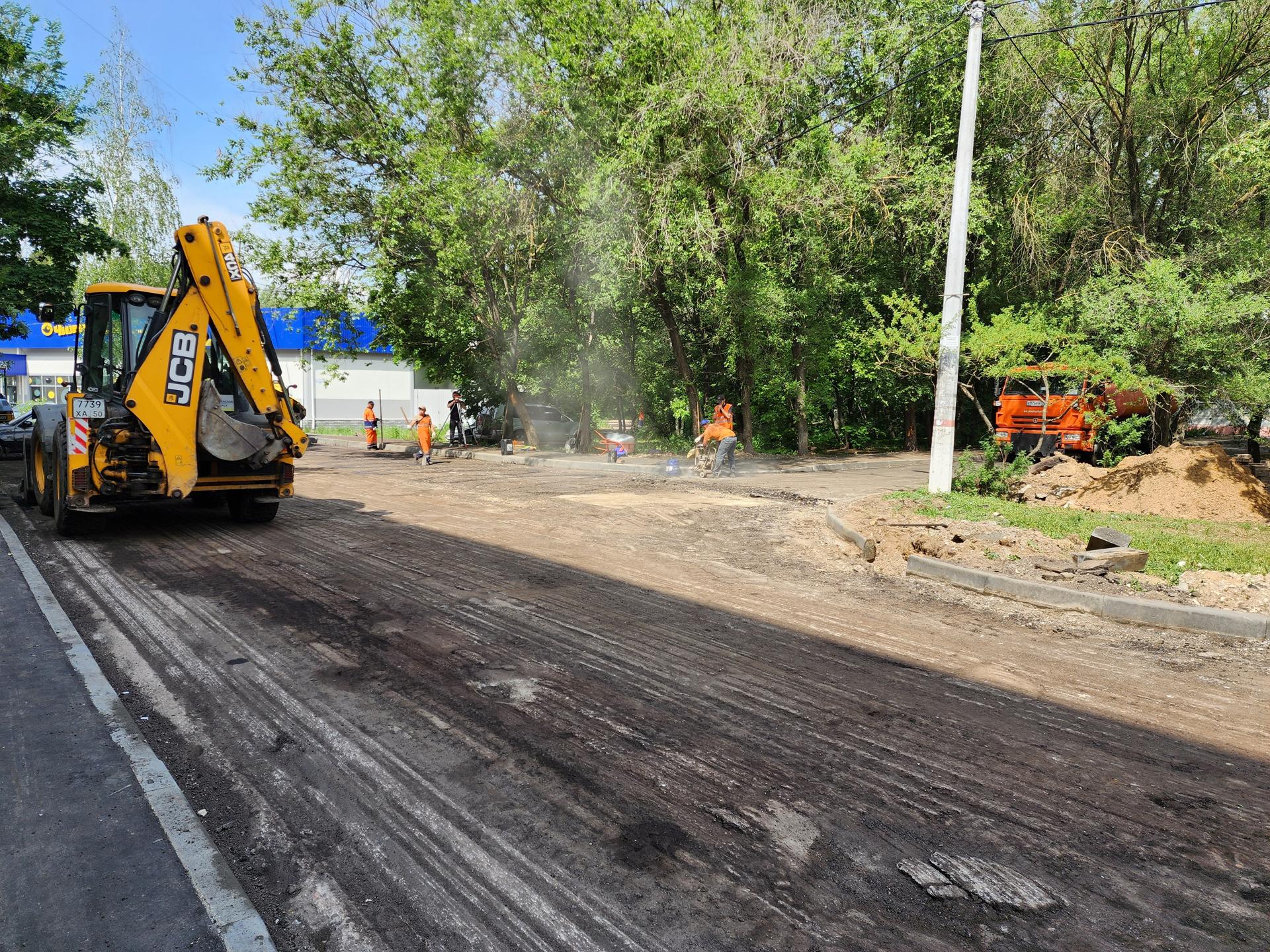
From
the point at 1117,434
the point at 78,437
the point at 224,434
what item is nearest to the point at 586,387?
the point at 1117,434

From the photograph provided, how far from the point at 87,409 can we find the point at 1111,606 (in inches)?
415

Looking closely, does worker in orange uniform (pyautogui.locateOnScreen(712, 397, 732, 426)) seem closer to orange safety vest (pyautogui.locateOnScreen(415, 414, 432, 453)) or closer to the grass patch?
the grass patch

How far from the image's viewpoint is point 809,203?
18.9m

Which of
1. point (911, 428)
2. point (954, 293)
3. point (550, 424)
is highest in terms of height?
point (954, 293)

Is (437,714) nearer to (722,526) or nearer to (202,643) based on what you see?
(202,643)

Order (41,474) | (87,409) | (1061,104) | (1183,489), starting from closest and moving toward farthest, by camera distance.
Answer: (87,409)
(41,474)
(1183,489)
(1061,104)

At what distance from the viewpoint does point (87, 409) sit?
8625 mm

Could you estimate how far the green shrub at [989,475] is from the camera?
1327cm

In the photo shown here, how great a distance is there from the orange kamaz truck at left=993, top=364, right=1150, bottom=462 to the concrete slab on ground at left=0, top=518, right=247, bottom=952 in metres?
15.1

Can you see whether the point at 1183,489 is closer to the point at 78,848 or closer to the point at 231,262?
the point at 231,262

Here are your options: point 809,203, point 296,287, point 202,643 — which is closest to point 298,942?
point 202,643

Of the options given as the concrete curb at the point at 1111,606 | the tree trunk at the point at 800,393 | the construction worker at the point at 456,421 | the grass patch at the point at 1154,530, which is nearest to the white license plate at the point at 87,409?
the concrete curb at the point at 1111,606

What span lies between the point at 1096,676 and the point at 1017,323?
9.64 meters

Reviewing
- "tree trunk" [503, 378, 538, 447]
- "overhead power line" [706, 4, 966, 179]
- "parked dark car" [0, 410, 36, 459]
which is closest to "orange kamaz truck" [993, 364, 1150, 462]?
"overhead power line" [706, 4, 966, 179]
